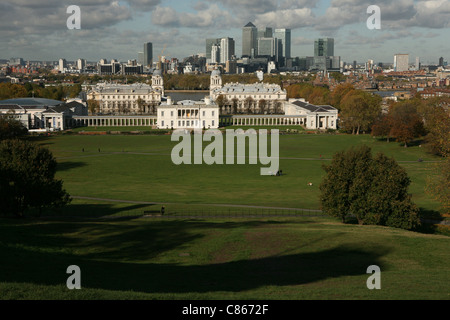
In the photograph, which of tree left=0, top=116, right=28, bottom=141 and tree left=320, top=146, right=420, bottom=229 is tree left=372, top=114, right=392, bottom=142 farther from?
tree left=0, top=116, right=28, bottom=141

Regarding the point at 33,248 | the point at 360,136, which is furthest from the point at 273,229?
the point at 360,136

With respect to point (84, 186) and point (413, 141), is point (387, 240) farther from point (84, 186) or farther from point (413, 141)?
point (413, 141)

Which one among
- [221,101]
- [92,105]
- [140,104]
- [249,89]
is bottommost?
[92,105]

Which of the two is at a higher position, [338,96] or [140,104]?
[338,96]

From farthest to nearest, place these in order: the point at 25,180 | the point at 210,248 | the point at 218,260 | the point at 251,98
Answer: the point at 251,98 < the point at 25,180 < the point at 210,248 < the point at 218,260

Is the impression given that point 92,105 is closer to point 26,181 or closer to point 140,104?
point 140,104

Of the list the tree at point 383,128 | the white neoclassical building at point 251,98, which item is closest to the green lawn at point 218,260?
the tree at point 383,128

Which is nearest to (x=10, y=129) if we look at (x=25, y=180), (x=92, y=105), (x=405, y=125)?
(x=25, y=180)
